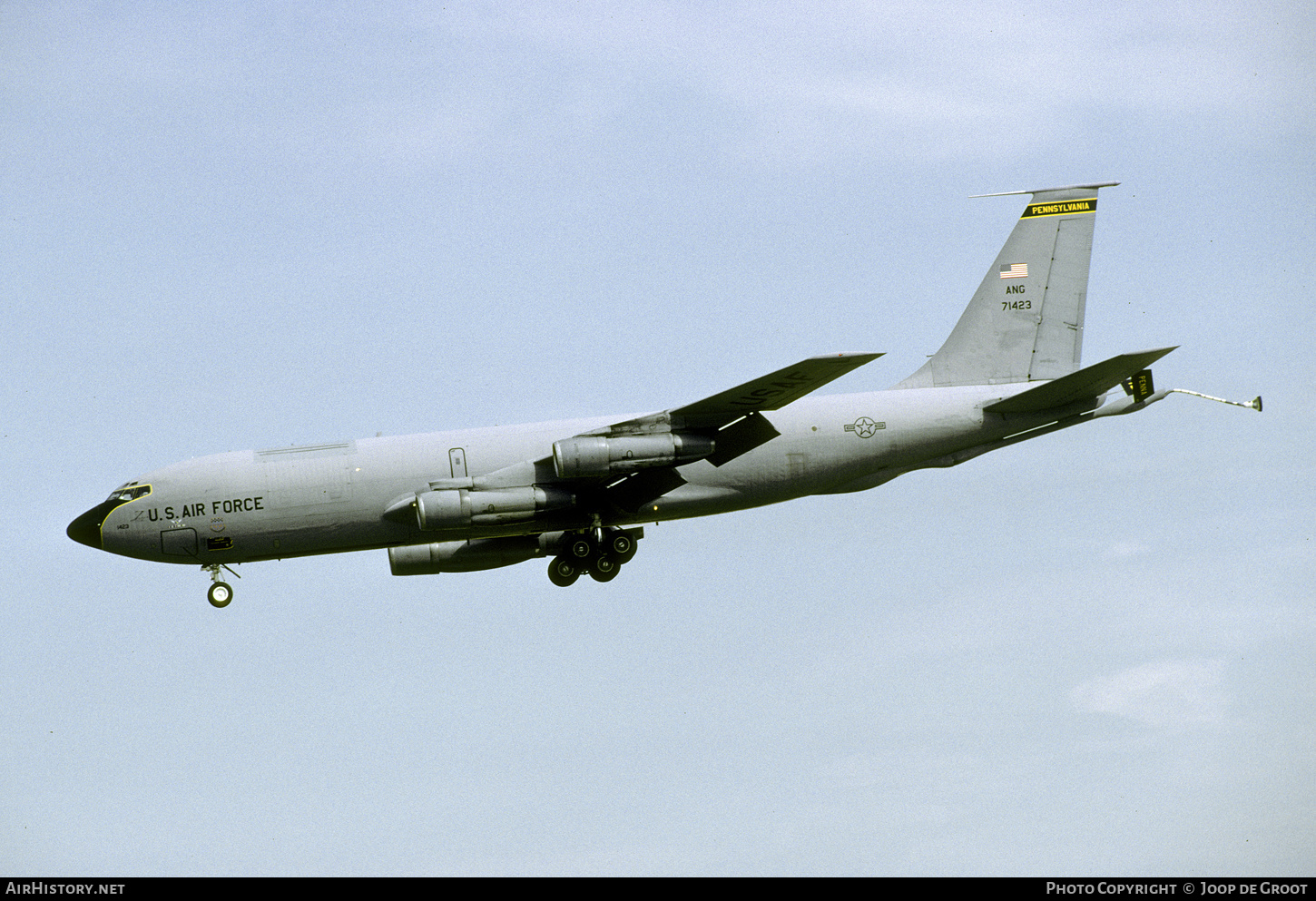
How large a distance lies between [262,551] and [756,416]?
11.3 m

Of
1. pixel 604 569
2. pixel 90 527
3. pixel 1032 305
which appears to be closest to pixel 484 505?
pixel 604 569

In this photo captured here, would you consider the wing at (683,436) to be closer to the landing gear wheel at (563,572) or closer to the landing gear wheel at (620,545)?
the landing gear wheel at (620,545)

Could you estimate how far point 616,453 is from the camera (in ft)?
104

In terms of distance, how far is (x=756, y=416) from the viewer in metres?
32.4

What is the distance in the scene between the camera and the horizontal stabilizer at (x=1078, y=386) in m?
31.4

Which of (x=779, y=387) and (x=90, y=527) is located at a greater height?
(x=779, y=387)

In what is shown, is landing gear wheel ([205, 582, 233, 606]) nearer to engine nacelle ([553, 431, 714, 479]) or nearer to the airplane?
the airplane

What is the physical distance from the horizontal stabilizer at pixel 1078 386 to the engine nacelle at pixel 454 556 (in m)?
11.7

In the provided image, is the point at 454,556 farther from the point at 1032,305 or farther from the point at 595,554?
the point at 1032,305

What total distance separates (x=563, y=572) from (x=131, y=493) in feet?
31.9

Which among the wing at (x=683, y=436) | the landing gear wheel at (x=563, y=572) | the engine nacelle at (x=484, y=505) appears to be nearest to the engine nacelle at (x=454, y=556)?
the landing gear wheel at (x=563, y=572)

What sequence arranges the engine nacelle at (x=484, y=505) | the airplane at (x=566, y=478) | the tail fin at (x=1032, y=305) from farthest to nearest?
1. the tail fin at (x=1032, y=305)
2. the airplane at (x=566, y=478)
3. the engine nacelle at (x=484, y=505)
